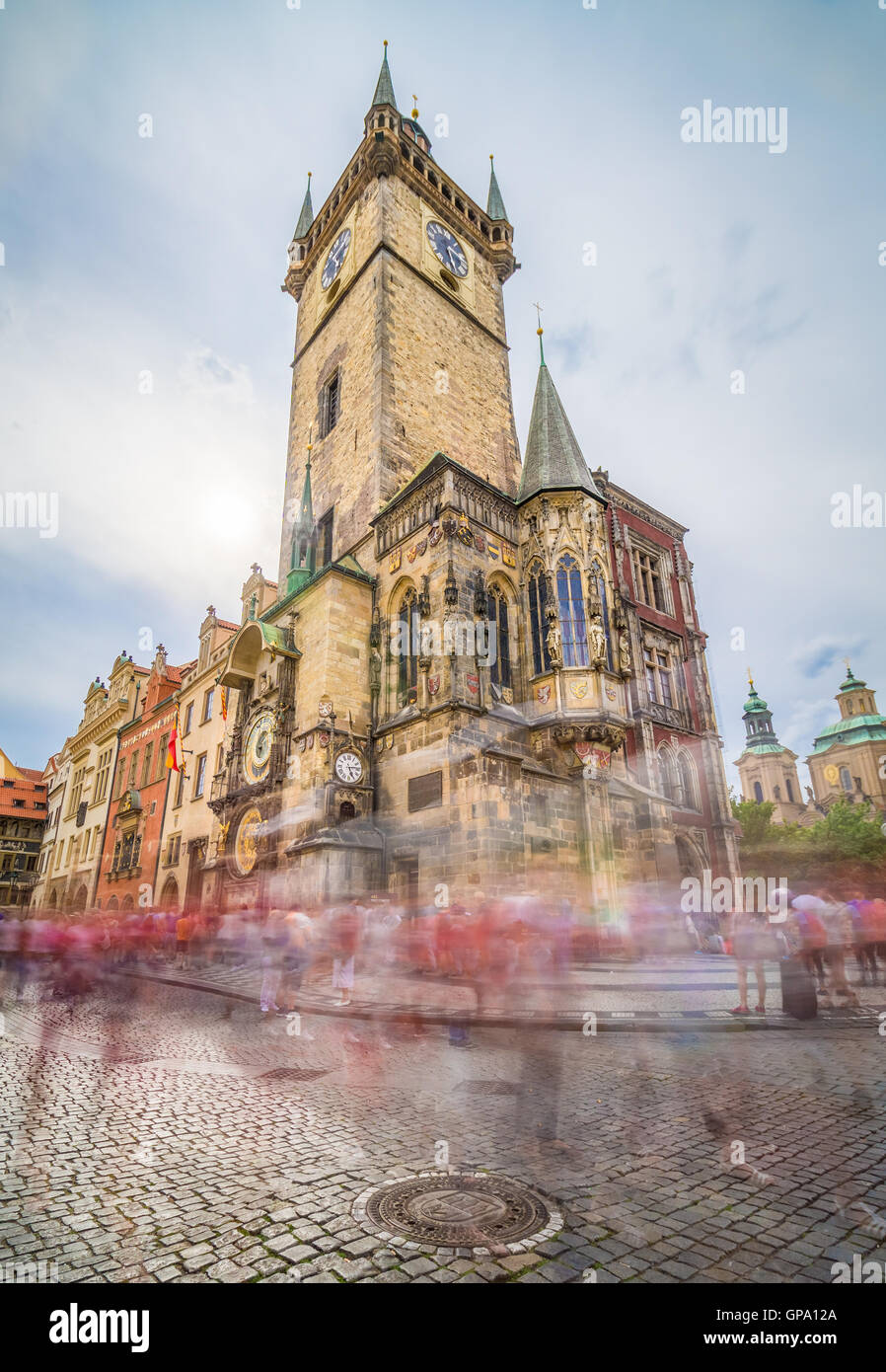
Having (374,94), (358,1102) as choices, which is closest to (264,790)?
(358,1102)

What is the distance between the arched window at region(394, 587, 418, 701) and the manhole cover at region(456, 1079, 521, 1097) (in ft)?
43.1

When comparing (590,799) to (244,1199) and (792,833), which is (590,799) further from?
(792,833)

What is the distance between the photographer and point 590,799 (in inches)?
695

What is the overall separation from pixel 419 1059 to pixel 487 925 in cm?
355

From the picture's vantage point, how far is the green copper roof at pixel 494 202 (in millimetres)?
34250

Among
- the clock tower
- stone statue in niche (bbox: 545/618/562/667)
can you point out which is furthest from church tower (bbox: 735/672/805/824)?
stone statue in niche (bbox: 545/618/562/667)

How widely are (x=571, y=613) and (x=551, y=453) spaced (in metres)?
6.19

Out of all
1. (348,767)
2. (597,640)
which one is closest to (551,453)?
(597,640)

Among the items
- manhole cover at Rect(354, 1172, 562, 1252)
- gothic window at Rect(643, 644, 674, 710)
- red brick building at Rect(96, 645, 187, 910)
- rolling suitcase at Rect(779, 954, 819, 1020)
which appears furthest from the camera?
red brick building at Rect(96, 645, 187, 910)

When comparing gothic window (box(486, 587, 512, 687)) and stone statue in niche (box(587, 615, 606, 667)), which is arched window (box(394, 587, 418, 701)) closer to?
gothic window (box(486, 587, 512, 687))

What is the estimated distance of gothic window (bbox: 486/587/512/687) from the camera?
18891mm

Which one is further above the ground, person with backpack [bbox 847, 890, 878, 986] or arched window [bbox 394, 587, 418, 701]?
arched window [bbox 394, 587, 418, 701]

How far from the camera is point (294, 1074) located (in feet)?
21.8

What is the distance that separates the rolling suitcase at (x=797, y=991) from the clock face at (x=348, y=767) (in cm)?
1174
